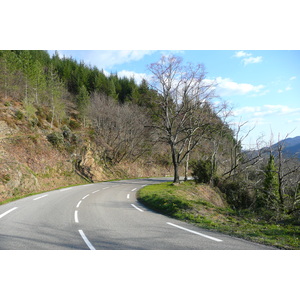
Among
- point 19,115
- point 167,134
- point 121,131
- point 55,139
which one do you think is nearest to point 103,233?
point 167,134

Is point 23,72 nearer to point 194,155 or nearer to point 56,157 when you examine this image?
point 56,157

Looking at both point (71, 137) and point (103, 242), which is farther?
point (71, 137)

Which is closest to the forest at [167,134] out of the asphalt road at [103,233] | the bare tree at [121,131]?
the bare tree at [121,131]

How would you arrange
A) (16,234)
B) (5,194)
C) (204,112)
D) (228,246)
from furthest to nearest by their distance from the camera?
(204,112)
(5,194)
(16,234)
(228,246)

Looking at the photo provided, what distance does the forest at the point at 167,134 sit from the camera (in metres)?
19.5

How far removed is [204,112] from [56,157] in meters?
17.7

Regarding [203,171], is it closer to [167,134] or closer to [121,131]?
[167,134]

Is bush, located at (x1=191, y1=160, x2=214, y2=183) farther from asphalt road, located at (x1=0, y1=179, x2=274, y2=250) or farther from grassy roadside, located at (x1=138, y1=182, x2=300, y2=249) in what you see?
asphalt road, located at (x1=0, y1=179, x2=274, y2=250)

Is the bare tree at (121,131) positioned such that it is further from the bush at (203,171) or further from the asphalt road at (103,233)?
the asphalt road at (103,233)

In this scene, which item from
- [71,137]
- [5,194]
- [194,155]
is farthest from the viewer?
[194,155]

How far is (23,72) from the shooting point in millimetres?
35719

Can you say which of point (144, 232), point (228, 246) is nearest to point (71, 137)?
point (144, 232)

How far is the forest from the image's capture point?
19.5 m

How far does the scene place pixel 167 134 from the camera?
20.8 metres
